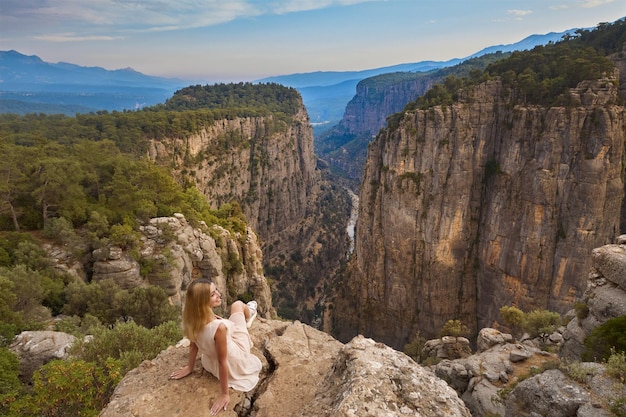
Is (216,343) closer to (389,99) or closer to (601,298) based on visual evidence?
(601,298)

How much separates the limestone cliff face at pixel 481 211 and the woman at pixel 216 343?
127ft

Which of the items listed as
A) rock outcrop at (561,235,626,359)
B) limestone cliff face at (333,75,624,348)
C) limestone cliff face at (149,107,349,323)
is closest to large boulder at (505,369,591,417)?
rock outcrop at (561,235,626,359)

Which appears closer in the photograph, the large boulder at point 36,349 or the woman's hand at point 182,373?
the woman's hand at point 182,373

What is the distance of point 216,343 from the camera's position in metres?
4.95

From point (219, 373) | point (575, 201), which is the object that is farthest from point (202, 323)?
point (575, 201)

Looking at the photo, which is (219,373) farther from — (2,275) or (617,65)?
(617,65)

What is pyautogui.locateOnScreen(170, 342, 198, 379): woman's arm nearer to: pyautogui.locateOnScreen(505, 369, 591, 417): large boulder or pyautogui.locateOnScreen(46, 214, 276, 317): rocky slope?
pyautogui.locateOnScreen(505, 369, 591, 417): large boulder

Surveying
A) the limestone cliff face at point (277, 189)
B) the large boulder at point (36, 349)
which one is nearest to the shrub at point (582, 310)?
the large boulder at point (36, 349)

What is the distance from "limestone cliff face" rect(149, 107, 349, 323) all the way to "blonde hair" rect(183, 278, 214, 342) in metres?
47.4

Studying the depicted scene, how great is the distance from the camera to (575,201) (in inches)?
1342

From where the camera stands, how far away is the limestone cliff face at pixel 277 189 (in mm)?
57875

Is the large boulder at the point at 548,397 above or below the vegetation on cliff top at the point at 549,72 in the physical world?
below

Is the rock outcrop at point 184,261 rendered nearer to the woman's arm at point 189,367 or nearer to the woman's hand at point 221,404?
the woman's arm at point 189,367

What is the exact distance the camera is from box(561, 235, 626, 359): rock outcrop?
1148cm
